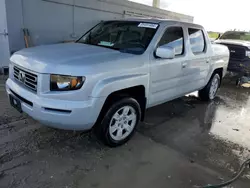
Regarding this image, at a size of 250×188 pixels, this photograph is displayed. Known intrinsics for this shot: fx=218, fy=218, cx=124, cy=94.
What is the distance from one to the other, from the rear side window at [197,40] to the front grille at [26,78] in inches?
113

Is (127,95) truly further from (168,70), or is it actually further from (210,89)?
(210,89)

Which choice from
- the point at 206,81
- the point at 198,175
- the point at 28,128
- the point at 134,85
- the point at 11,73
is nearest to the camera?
the point at 198,175

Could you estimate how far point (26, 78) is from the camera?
271cm

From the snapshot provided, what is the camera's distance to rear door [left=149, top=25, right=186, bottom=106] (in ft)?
10.7

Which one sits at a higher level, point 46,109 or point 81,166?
point 46,109

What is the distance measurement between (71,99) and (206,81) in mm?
3567

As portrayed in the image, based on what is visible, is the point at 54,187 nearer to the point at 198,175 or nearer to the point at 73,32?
the point at 198,175

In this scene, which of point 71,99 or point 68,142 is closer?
point 71,99

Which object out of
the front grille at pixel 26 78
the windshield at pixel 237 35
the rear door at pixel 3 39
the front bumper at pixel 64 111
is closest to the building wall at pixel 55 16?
the rear door at pixel 3 39

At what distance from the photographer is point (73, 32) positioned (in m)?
8.88

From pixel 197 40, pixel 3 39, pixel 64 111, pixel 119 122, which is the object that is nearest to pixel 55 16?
pixel 3 39

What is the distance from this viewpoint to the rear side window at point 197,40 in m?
4.12

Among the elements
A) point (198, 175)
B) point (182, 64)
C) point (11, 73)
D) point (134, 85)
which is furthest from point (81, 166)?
point (182, 64)

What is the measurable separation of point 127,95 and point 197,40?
7.40 ft
